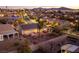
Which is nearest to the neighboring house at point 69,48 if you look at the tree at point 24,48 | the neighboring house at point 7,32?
the tree at point 24,48

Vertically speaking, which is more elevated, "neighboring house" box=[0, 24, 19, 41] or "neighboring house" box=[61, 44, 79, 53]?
"neighboring house" box=[0, 24, 19, 41]

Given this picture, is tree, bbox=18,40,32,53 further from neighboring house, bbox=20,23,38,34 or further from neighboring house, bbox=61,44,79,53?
neighboring house, bbox=61,44,79,53

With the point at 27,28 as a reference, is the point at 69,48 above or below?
below

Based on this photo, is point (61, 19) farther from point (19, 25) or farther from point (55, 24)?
point (19, 25)

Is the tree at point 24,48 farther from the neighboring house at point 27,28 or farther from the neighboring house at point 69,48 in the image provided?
the neighboring house at point 69,48

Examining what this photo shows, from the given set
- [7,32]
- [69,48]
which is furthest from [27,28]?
[69,48]

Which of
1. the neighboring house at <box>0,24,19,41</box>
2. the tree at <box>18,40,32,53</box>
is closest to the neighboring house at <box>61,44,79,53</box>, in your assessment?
the tree at <box>18,40,32,53</box>

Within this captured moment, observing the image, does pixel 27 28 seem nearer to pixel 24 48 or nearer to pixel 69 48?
pixel 24 48

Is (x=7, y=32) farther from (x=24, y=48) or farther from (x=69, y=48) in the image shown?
(x=69, y=48)
